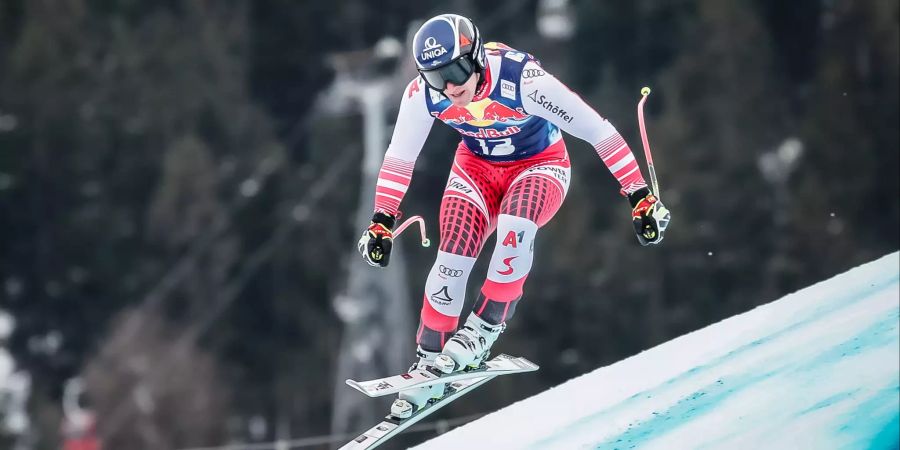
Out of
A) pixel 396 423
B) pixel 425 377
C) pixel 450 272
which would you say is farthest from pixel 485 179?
pixel 396 423

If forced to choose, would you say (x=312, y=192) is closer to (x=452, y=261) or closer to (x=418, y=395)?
(x=418, y=395)

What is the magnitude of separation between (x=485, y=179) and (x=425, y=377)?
2.80ft

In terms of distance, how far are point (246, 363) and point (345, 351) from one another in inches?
75.9

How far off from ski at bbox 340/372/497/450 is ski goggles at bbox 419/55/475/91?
3.92 feet

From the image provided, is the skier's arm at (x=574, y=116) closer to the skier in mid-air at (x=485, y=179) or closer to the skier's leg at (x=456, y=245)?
the skier in mid-air at (x=485, y=179)

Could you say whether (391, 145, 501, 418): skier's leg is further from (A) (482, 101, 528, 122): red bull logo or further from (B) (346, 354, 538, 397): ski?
(A) (482, 101, 528, 122): red bull logo

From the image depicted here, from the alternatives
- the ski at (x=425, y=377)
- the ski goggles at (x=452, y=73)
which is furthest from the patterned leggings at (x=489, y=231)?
the ski goggles at (x=452, y=73)

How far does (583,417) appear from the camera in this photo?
4188 mm

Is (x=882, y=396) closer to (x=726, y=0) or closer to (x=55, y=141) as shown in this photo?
(x=726, y=0)

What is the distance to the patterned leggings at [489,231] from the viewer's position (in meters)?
3.74

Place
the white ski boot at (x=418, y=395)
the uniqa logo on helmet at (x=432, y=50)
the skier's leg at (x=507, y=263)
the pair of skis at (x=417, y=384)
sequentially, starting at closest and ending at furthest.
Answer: the uniqa logo on helmet at (x=432, y=50)
the pair of skis at (x=417, y=384)
the skier's leg at (x=507, y=263)
the white ski boot at (x=418, y=395)

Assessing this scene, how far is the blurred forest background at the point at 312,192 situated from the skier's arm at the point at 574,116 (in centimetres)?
1031

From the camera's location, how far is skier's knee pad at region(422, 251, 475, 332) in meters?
3.76

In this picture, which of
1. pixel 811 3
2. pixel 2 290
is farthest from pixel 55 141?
pixel 811 3
